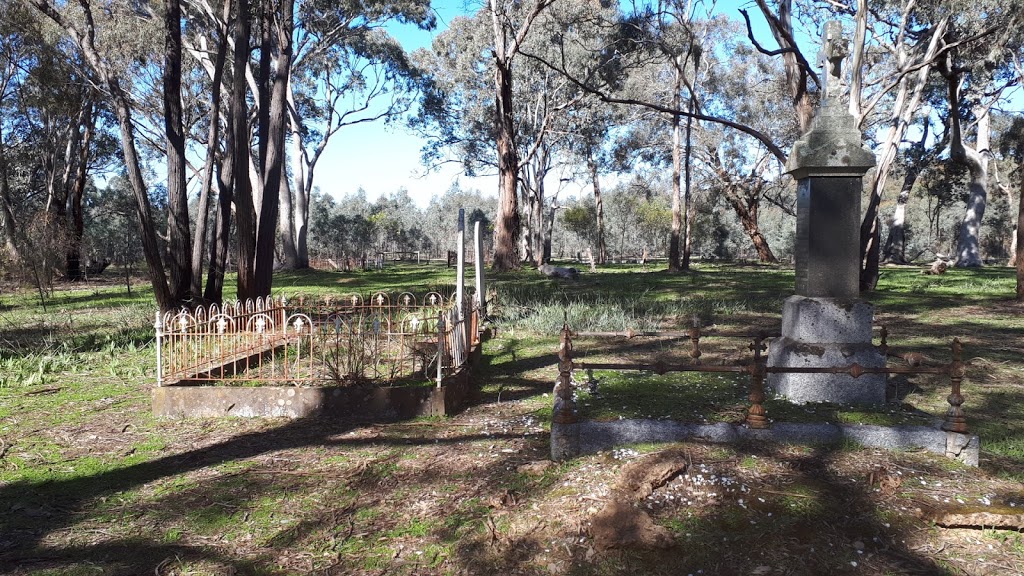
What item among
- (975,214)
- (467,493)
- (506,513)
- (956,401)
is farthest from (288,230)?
(975,214)

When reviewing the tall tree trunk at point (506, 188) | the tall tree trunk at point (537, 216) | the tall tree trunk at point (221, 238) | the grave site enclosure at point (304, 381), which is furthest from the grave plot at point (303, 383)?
the tall tree trunk at point (537, 216)

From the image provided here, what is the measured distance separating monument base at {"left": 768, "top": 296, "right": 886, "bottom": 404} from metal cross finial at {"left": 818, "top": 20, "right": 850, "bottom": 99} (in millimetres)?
2017

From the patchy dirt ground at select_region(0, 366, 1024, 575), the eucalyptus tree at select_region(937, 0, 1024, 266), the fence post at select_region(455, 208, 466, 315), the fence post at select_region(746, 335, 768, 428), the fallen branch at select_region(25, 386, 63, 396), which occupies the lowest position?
the patchy dirt ground at select_region(0, 366, 1024, 575)

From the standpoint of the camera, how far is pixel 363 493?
4.10 meters

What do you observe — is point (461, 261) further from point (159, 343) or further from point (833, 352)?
point (833, 352)

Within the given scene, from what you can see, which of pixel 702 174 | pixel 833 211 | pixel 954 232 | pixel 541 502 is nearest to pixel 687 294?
pixel 833 211

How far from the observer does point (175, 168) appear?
33.3 ft

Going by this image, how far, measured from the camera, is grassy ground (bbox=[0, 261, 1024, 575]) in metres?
3.23

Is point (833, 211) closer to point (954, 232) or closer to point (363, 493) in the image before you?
point (363, 493)

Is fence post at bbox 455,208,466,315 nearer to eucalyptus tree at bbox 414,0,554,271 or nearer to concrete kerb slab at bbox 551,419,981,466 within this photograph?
concrete kerb slab at bbox 551,419,981,466

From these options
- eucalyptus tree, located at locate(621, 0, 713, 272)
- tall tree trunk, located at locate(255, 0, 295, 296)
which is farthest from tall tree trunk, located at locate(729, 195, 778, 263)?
tall tree trunk, located at locate(255, 0, 295, 296)

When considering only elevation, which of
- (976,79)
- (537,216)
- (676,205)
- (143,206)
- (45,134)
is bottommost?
(143,206)

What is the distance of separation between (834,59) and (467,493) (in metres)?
5.18

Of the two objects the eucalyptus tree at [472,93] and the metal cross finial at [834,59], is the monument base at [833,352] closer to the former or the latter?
the metal cross finial at [834,59]
